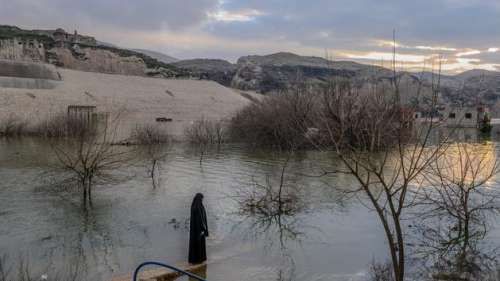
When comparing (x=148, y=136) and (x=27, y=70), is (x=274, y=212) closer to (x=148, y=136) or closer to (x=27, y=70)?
(x=148, y=136)

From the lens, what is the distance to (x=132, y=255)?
10875mm

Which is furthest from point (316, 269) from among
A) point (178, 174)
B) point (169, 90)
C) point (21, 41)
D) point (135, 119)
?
point (21, 41)

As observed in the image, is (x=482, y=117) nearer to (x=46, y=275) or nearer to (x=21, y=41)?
(x=46, y=275)

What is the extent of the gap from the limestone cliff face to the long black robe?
91.9 metres

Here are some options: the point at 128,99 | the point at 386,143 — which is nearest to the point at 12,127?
the point at 128,99

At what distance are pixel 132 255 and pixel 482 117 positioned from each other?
68.9m

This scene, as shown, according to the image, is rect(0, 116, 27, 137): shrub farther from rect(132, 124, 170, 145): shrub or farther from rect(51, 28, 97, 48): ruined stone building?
rect(51, 28, 97, 48): ruined stone building

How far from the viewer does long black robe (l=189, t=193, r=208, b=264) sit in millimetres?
10031

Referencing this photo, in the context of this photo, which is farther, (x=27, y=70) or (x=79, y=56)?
(x=79, y=56)

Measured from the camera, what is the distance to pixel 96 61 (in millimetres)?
101625

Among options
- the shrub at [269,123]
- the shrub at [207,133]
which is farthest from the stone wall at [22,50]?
the shrub at [269,123]

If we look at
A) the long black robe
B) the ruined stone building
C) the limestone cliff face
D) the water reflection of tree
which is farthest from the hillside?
the ruined stone building

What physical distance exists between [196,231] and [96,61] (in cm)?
9813

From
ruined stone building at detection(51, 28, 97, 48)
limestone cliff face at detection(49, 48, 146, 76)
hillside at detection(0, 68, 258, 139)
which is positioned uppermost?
ruined stone building at detection(51, 28, 97, 48)
